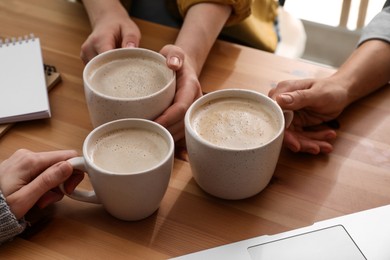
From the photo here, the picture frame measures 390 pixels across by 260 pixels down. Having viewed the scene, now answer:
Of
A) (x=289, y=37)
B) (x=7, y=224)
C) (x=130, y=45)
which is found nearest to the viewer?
(x=7, y=224)

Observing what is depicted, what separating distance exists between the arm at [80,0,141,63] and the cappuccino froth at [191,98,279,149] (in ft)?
0.79

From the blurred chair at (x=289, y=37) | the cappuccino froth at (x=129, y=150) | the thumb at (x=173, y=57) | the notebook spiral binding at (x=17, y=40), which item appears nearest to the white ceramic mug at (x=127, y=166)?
the cappuccino froth at (x=129, y=150)

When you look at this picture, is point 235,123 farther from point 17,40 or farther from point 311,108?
point 17,40

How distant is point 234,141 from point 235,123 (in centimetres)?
4

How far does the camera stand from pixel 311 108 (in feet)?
2.57

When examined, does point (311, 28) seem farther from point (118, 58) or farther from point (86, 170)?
point (86, 170)

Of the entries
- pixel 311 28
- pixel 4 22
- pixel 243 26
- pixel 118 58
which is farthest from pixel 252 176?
pixel 311 28

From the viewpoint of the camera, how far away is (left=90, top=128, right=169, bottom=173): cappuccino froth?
0.60m

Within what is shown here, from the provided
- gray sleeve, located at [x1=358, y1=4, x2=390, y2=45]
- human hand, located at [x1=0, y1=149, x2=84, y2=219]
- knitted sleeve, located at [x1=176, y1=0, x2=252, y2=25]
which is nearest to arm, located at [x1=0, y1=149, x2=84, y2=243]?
human hand, located at [x1=0, y1=149, x2=84, y2=219]

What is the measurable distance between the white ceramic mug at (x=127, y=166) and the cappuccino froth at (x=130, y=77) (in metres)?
0.08

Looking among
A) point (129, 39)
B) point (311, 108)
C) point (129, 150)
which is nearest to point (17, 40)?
point (129, 39)

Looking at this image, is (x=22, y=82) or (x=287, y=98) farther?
(x=22, y=82)

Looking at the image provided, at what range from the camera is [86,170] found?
609 millimetres

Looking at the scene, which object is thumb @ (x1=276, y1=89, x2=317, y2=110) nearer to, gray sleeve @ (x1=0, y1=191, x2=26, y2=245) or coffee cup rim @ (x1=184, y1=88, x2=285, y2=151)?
coffee cup rim @ (x1=184, y1=88, x2=285, y2=151)
